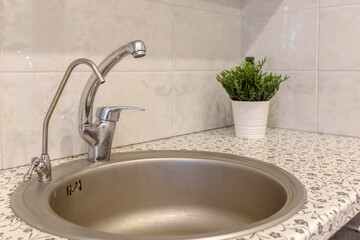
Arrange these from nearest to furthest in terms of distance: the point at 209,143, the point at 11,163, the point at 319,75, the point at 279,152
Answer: the point at 11,163
the point at 279,152
the point at 209,143
the point at 319,75

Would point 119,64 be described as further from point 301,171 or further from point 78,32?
point 301,171

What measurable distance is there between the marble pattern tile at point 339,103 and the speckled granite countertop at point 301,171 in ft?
0.15

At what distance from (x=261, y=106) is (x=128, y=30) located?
1.51ft

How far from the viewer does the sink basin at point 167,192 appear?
773 millimetres

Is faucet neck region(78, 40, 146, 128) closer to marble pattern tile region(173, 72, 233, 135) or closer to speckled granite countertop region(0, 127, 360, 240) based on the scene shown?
speckled granite countertop region(0, 127, 360, 240)

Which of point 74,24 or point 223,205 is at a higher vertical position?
point 74,24

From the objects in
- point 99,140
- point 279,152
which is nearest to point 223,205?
point 279,152

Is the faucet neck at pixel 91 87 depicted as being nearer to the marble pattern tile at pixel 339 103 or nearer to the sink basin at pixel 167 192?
the sink basin at pixel 167 192

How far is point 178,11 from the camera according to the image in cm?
115

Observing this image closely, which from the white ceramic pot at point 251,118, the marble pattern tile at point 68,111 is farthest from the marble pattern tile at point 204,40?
the white ceramic pot at point 251,118

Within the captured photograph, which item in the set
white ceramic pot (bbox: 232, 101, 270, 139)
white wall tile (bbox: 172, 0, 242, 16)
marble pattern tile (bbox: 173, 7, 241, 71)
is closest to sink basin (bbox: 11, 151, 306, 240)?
white ceramic pot (bbox: 232, 101, 270, 139)

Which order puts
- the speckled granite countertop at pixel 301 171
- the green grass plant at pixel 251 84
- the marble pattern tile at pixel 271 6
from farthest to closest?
the marble pattern tile at pixel 271 6 < the green grass plant at pixel 251 84 < the speckled granite countertop at pixel 301 171

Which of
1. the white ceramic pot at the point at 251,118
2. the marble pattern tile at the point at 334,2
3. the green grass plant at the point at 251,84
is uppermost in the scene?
the marble pattern tile at the point at 334,2

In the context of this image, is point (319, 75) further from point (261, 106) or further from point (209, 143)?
point (209, 143)
